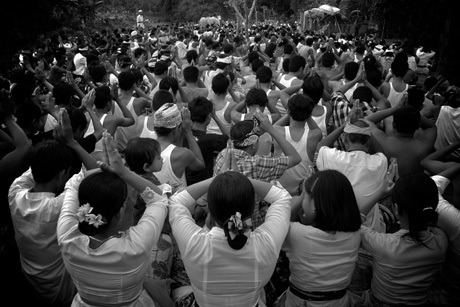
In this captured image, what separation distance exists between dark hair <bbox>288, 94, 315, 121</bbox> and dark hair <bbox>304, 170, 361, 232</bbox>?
169 centimetres

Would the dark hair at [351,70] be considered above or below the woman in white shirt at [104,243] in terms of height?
below

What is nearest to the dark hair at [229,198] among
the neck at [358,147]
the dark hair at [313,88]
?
the neck at [358,147]

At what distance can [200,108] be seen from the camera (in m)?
4.64

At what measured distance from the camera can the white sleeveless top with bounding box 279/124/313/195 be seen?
419 centimetres

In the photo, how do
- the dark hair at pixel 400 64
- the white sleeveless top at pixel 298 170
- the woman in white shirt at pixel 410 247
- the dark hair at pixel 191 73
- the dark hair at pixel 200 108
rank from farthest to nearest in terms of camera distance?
the dark hair at pixel 400 64
the dark hair at pixel 191 73
the dark hair at pixel 200 108
the white sleeveless top at pixel 298 170
the woman in white shirt at pixel 410 247

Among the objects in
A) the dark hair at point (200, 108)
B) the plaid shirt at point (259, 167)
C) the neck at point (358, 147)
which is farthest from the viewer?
the dark hair at point (200, 108)

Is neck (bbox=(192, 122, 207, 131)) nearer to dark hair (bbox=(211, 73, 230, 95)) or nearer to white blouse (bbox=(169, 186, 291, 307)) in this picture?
dark hair (bbox=(211, 73, 230, 95))

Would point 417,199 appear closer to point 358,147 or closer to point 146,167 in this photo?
point 358,147

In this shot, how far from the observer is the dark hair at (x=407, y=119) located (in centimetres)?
406

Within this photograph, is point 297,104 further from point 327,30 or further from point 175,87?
point 327,30

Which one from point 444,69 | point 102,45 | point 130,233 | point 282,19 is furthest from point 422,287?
point 282,19

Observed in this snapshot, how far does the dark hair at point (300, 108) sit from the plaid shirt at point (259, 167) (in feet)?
3.19

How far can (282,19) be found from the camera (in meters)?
42.3

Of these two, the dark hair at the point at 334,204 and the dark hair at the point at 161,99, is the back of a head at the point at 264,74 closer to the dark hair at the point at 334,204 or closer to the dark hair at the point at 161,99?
the dark hair at the point at 161,99
